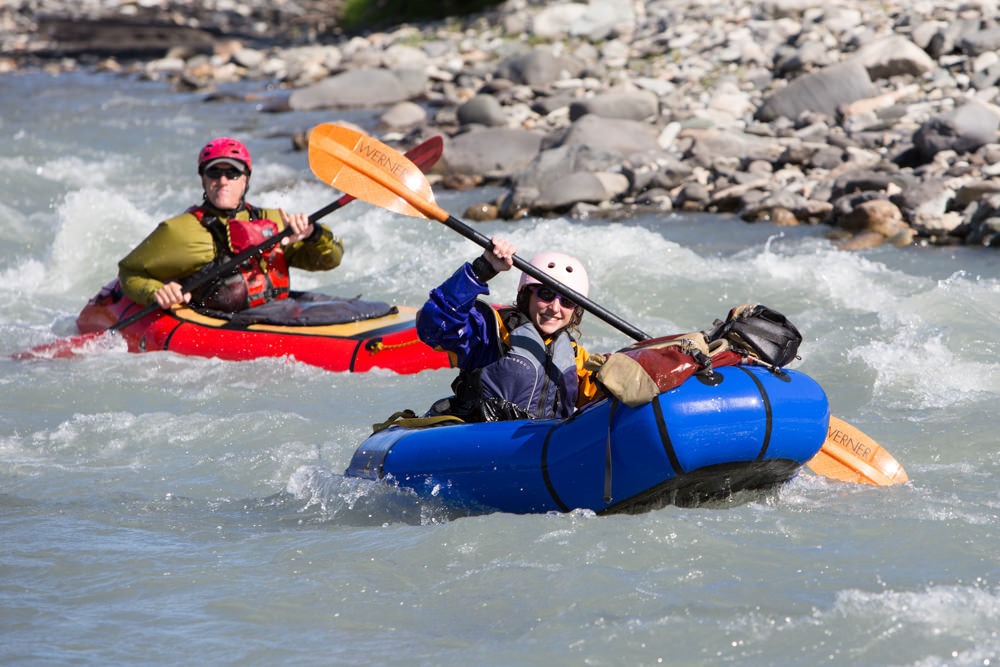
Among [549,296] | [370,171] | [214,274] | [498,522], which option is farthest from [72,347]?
[498,522]

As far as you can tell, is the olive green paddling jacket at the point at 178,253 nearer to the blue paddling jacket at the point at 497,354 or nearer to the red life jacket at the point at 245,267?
the red life jacket at the point at 245,267

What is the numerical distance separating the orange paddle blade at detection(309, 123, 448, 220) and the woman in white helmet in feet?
2.79

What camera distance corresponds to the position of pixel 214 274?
23.5 feet

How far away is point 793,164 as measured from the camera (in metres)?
11.1

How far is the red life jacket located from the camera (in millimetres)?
7176

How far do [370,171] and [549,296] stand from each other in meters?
1.12

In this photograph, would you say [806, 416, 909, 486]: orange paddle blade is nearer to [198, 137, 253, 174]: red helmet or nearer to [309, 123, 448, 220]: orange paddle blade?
[309, 123, 448, 220]: orange paddle blade

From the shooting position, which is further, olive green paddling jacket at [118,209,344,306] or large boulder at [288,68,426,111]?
large boulder at [288,68,426,111]

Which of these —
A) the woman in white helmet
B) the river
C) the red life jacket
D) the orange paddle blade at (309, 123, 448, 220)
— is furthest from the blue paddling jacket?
the red life jacket

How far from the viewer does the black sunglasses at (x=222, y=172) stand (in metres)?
7.07

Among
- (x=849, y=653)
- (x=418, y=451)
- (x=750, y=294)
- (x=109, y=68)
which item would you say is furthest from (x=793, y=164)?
(x=109, y=68)

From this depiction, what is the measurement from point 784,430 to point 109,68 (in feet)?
65.1

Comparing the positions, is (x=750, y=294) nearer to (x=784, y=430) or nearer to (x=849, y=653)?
(x=784, y=430)

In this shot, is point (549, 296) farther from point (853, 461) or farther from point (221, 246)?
point (221, 246)
